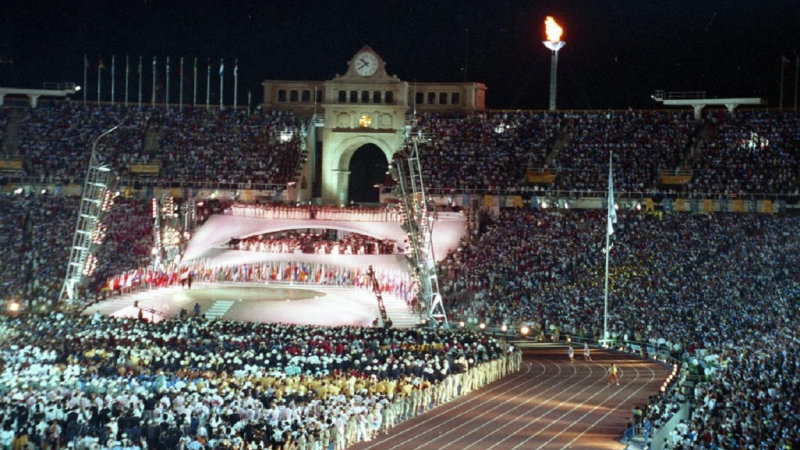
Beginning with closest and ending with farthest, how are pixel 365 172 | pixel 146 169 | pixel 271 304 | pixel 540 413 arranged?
1. pixel 540 413
2. pixel 271 304
3. pixel 146 169
4. pixel 365 172

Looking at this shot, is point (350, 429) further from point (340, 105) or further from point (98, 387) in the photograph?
point (340, 105)

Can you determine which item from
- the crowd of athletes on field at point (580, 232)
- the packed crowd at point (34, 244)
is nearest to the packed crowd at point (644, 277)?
the crowd of athletes on field at point (580, 232)

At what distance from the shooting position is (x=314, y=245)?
5719 cm

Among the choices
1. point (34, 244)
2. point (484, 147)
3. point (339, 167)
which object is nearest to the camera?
point (34, 244)

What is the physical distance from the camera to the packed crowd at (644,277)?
1773 inches

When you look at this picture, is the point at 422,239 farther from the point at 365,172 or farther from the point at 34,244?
the point at 365,172

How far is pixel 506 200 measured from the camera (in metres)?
62.2

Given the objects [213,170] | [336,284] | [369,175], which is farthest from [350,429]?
[369,175]

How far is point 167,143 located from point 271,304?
21.0 metres

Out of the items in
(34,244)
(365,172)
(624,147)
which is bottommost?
(34,244)

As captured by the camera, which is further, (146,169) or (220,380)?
(146,169)

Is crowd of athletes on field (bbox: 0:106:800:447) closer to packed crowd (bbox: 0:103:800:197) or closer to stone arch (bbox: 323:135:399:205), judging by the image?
packed crowd (bbox: 0:103:800:197)

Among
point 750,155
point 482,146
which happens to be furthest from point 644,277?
point 482,146

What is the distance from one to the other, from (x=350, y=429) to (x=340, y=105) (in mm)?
43847
